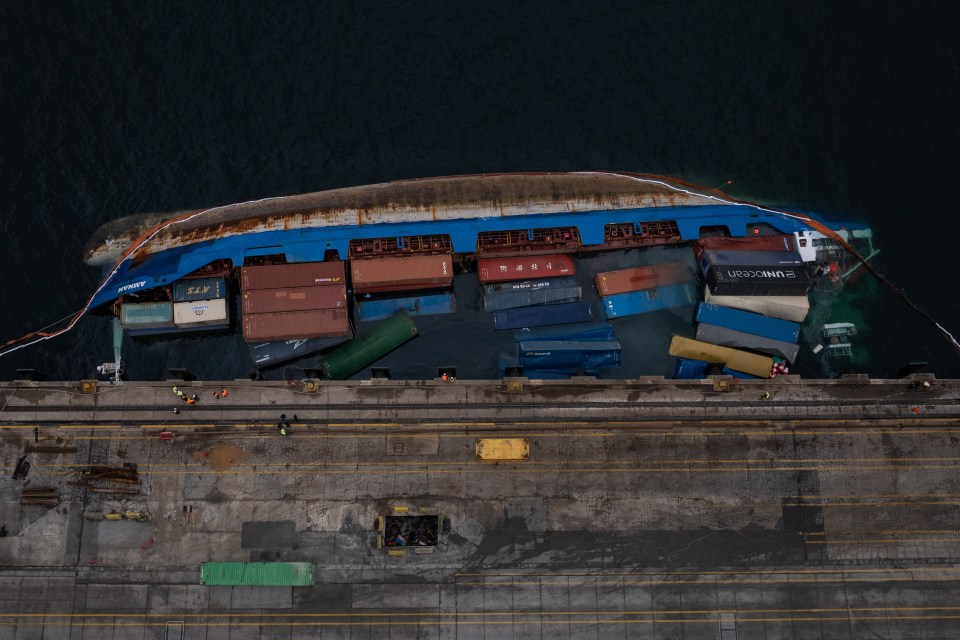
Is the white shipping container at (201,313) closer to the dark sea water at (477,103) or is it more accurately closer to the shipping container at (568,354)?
the dark sea water at (477,103)

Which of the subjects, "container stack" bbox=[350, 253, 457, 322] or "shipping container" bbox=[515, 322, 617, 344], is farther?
"container stack" bbox=[350, 253, 457, 322]

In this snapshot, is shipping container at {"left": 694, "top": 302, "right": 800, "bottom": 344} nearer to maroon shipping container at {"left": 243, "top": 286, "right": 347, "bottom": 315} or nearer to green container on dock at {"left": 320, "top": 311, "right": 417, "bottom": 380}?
green container on dock at {"left": 320, "top": 311, "right": 417, "bottom": 380}

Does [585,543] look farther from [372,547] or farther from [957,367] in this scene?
[957,367]

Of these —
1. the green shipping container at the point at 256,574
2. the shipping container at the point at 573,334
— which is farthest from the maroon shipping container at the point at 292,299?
the green shipping container at the point at 256,574

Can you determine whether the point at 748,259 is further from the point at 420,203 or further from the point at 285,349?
the point at 285,349

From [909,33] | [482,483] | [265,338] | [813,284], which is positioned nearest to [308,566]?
[482,483]

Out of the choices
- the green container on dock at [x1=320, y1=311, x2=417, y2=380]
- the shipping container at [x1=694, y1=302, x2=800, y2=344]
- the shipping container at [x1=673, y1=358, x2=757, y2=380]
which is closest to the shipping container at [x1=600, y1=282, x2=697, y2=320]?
the shipping container at [x1=694, y1=302, x2=800, y2=344]
